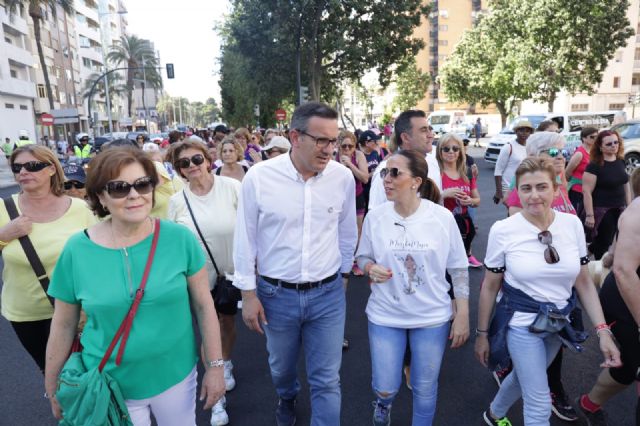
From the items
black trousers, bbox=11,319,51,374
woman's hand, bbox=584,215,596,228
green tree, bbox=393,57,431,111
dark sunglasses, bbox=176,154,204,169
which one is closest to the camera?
black trousers, bbox=11,319,51,374

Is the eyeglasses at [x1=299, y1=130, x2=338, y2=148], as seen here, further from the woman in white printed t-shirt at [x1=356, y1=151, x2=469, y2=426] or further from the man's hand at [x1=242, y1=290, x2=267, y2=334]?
the man's hand at [x1=242, y1=290, x2=267, y2=334]

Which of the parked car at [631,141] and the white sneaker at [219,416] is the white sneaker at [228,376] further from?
the parked car at [631,141]

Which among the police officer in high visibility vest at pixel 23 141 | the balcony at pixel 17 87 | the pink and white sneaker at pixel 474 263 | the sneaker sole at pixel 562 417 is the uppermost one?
the balcony at pixel 17 87

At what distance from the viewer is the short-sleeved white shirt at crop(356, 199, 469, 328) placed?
2482mm

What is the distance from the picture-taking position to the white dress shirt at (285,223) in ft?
8.16

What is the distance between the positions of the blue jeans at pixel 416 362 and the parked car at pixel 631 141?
1500 centimetres

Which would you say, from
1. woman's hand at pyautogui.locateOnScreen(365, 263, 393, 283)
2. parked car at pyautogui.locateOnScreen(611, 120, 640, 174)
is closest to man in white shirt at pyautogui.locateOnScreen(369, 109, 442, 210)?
woman's hand at pyautogui.locateOnScreen(365, 263, 393, 283)

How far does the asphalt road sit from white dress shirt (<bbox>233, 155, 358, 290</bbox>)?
1301mm

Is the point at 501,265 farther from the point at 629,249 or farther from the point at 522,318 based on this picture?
the point at 629,249

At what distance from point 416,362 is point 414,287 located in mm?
429

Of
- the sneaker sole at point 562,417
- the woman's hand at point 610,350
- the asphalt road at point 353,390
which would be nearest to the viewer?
the woman's hand at point 610,350

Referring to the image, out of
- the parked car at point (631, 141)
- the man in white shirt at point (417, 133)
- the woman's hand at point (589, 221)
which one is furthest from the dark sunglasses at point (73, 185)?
the parked car at point (631, 141)

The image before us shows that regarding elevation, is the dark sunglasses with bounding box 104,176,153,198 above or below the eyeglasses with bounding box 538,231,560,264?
above

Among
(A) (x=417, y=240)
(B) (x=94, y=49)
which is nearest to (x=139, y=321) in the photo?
(A) (x=417, y=240)
